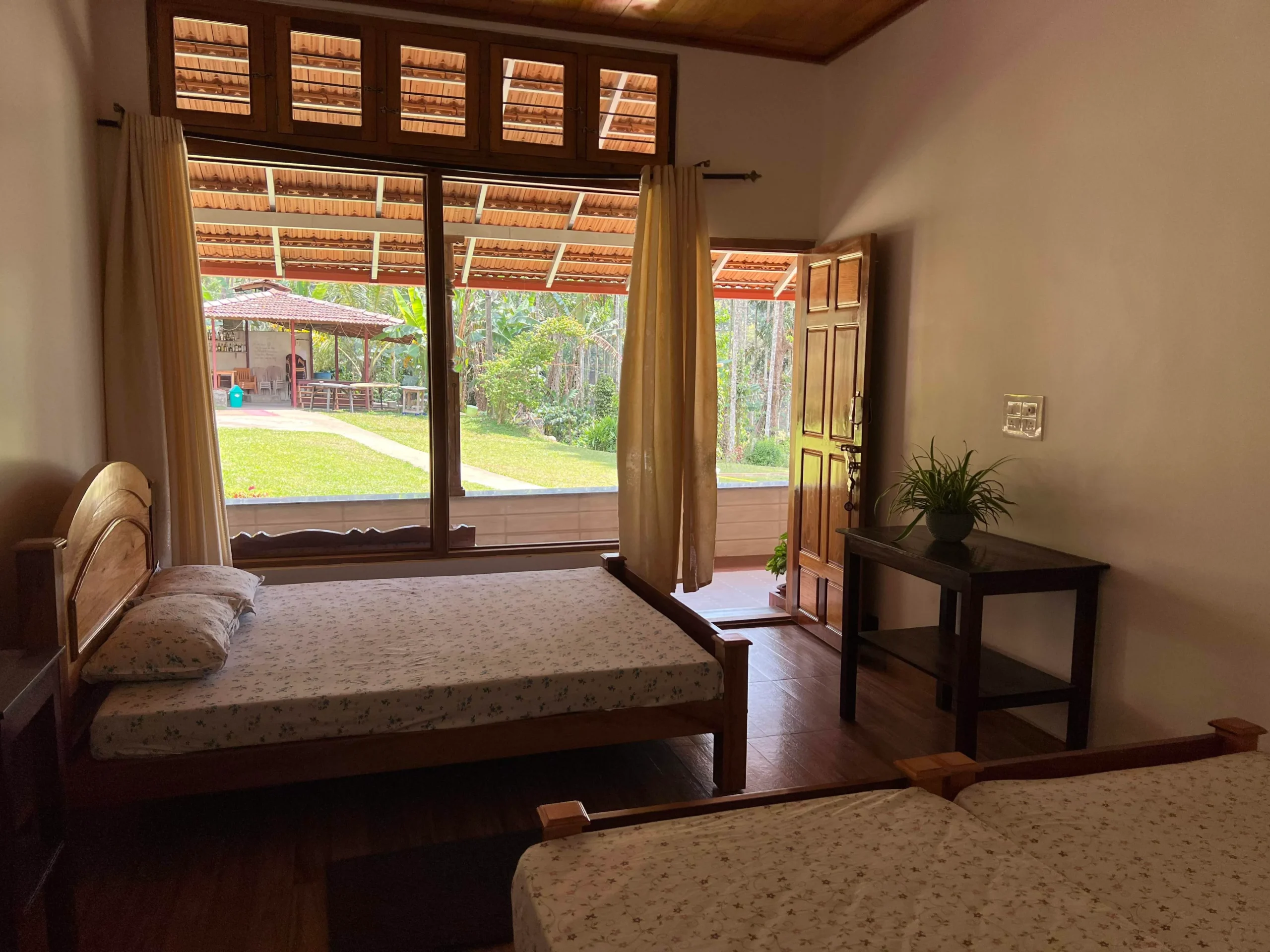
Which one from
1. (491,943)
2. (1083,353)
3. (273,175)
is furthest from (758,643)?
(273,175)

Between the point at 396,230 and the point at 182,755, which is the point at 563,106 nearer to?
the point at 396,230

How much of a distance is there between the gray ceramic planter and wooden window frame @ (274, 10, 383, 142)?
303cm

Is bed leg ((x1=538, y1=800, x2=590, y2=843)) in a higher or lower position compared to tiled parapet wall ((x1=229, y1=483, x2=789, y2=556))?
higher

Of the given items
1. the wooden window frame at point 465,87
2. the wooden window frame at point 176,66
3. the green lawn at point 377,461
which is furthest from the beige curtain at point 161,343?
the green lawn at point 377,461

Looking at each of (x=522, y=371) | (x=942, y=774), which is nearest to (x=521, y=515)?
(x=522, y=371)

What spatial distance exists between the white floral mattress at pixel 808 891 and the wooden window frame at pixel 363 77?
3522mm

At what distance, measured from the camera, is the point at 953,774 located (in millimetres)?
1794

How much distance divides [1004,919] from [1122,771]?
0.73m

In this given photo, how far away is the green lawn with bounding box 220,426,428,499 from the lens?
6.46m

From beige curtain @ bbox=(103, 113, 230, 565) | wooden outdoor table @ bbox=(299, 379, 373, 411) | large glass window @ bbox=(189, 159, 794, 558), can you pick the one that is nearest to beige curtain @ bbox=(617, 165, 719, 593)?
large glass window @ bbox=(189, 159, 794, 558)

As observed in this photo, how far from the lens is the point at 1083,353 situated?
305 centimetres

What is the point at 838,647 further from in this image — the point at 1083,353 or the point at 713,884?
the point at 713,884

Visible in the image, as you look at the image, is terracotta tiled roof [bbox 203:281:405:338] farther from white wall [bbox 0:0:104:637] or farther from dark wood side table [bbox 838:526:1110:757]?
dark wood side table [bbox 838:526:1110:757]

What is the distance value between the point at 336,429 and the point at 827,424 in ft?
13.0
